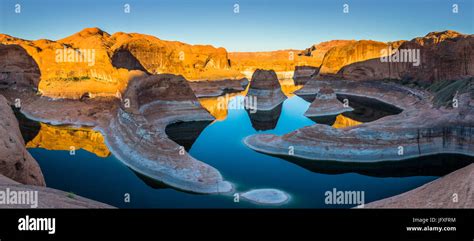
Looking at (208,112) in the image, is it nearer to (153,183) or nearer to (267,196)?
(153,183)

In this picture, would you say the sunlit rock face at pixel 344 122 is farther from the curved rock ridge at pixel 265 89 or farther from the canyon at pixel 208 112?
the curved rock ridge at pixel 265 89

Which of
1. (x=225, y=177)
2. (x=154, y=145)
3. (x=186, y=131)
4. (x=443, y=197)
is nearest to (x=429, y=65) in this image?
(x=186, y=131)

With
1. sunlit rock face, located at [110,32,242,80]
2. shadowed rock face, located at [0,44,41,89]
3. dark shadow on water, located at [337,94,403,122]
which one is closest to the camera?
dark shadow on water, located at [337,94,403,122]

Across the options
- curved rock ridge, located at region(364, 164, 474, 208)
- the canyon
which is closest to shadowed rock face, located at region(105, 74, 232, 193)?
the canyon

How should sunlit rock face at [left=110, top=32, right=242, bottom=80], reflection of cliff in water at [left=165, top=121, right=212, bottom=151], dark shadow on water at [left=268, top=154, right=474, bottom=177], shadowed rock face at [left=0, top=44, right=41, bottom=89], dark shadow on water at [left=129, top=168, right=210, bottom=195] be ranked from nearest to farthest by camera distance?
1. dark shadow on water at [left=129, top=168, right=210, bottom=195]
2. dark shadow on water at [left=268, top=154, right=474, bottom=177]
3. reflection of cliff in water at [left=165, top=121, right=212, bottom=151]
4. shadowed rock face at [left=0, top=44, right=41, bottom=89]
5. sunlit rock face at [left=110, top=32, right=242, bottom=80]

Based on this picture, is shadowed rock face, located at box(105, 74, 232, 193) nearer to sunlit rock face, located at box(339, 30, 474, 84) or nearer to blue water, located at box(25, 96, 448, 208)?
blue water, located at box(25, 96, 448, 208)
